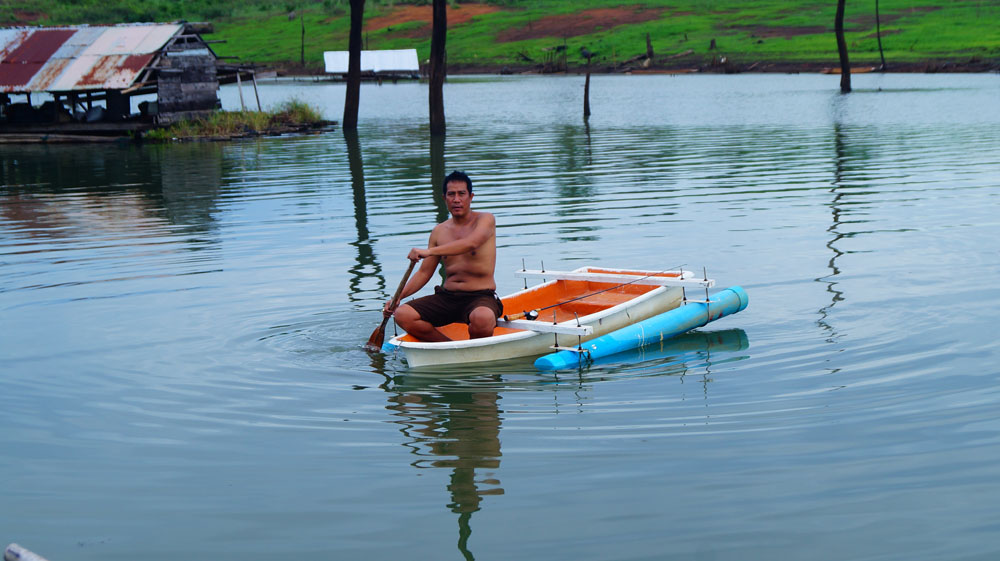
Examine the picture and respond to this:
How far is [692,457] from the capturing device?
714cm

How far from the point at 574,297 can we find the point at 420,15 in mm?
98455

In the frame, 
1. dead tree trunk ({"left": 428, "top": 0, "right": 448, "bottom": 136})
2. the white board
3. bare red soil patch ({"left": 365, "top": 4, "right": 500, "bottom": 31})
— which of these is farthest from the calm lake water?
bare red soil patch ({"left": 365, "top": 4, "right": 500, "bottom": 31})

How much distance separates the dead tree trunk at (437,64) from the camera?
30.1 m

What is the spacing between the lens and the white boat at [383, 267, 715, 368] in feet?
30.5

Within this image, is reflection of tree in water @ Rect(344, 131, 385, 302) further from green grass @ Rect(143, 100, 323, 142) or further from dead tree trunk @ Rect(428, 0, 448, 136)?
green grass @ Rect(143, 100, 323, 142)

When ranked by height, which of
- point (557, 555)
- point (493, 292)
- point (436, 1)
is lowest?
point (557, 555)

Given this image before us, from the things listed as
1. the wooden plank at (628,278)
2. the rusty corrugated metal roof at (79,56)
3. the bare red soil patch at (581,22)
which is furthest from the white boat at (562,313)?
the bare red soil patch at (581,22)

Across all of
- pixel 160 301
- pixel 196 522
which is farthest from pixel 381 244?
pixel 196 522

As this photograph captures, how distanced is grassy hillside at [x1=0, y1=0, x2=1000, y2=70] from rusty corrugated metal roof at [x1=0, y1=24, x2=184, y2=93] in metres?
44.4

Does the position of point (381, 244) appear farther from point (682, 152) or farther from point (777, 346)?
point (682, 152)

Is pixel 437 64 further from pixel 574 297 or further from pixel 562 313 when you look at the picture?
pixel 562 313

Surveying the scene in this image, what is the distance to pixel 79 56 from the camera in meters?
37.1

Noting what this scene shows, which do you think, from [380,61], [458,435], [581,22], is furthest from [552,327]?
[581,22]

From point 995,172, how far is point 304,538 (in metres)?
18.5
